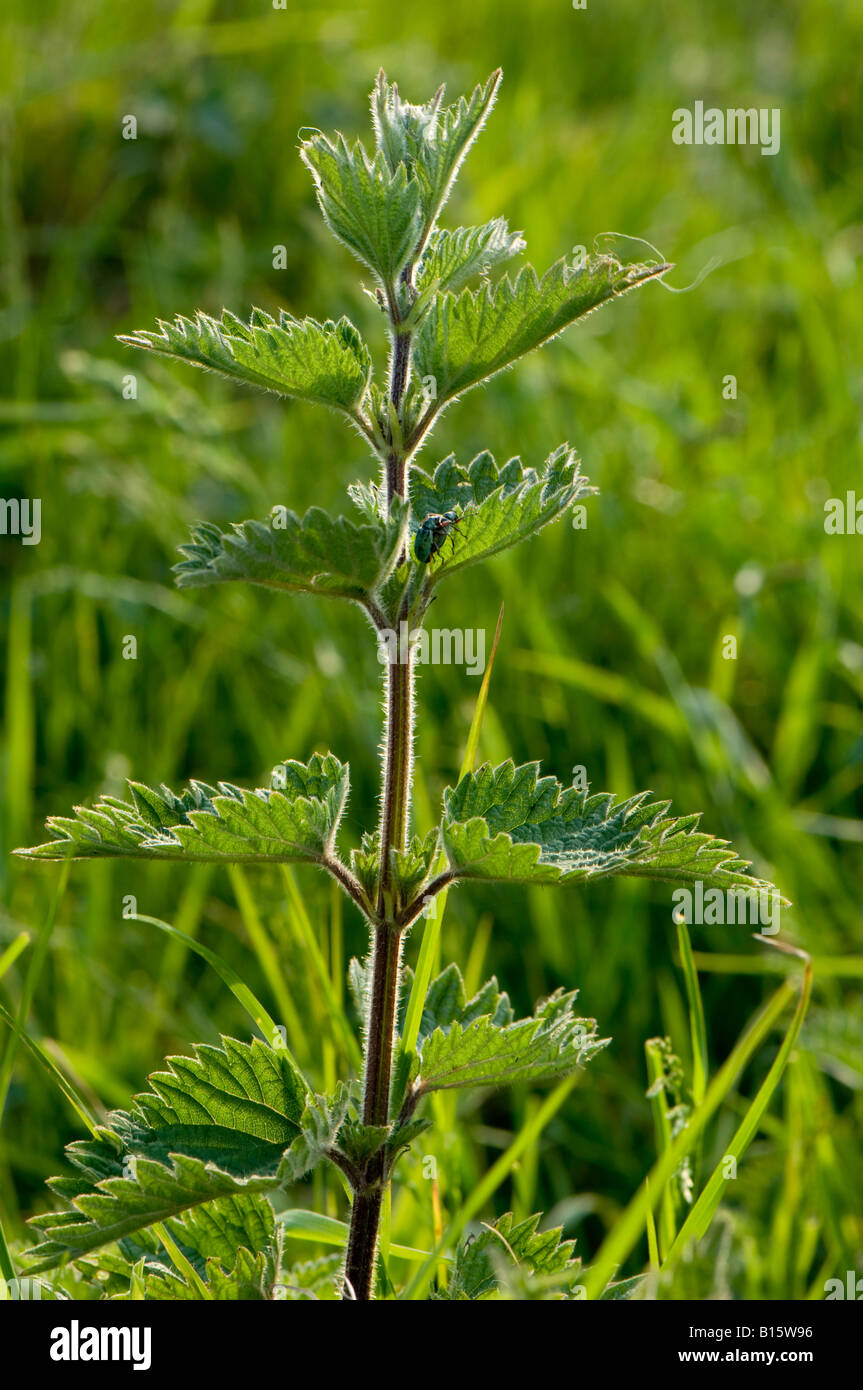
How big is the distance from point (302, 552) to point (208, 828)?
25 centimetres

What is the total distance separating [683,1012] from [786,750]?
76cm

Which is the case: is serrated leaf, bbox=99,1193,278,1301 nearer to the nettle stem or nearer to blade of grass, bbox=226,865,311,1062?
the nettle stem

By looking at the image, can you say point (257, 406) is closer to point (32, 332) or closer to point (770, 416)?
point (32, 332)

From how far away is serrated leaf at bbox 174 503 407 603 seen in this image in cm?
108

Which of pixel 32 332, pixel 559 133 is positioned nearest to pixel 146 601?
pixel 32 332

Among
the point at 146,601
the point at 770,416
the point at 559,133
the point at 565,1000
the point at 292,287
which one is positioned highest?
the point at 559,133

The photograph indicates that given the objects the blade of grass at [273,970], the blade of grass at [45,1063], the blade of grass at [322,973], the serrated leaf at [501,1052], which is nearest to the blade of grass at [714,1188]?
the serrated leaf at [501,1052]

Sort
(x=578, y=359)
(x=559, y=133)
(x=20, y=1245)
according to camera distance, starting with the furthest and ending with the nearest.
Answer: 1. (x=559, y=133)
2. (x=578, y=359)
3. (x=20, y=1245)

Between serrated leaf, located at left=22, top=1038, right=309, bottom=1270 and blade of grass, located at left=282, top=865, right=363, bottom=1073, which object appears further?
blade of grass, located at left=282, top=865, right=363, bottom=1073

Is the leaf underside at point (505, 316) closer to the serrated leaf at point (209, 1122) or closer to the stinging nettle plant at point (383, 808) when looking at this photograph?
the stinging nettle plant at point (383, 808)

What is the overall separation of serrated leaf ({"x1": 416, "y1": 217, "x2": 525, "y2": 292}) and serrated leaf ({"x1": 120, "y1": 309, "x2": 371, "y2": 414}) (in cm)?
9

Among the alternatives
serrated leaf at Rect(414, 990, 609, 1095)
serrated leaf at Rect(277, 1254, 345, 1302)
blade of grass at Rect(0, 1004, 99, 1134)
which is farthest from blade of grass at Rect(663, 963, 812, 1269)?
blade of grass at Rect(0, 1004, 99, 1134)

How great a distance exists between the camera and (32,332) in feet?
11.9

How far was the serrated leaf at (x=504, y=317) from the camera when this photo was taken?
112 centimetres
